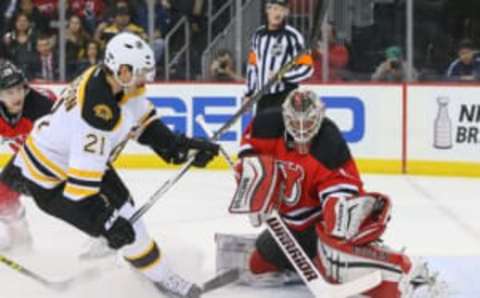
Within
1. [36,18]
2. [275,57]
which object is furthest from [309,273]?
[36,18]

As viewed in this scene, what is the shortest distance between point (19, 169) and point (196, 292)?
2.51ft

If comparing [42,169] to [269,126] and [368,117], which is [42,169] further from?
[368,117]

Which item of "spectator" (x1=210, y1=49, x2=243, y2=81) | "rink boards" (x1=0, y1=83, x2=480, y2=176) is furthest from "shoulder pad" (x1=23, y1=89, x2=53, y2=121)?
"spectator" (x1=210, y1=49, x2=243, y2=81)

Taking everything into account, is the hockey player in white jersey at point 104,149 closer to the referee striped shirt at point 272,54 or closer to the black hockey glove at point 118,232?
the black hockey glove at point 118,232

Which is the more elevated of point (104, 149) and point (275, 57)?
point (275, 57)

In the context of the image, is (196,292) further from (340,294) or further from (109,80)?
(109,80)

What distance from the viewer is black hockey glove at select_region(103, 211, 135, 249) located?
3.36m

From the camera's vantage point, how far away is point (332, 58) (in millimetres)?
7230

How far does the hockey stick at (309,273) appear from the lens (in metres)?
3.37

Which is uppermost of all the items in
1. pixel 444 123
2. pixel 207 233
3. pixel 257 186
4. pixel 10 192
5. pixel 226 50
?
pixel 226 50

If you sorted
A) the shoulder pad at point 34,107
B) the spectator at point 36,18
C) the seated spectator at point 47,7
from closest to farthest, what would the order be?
the shoulder pad at point 34,107, the spectator at point 36,18, the seated spectator at point 47,7

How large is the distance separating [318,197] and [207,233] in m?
1.51

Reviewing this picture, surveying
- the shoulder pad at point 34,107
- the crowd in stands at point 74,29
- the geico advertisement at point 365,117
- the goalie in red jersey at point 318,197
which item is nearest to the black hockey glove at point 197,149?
the goalie in red jersey at point 318,197

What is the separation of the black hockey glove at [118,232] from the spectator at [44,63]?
4.31 m
